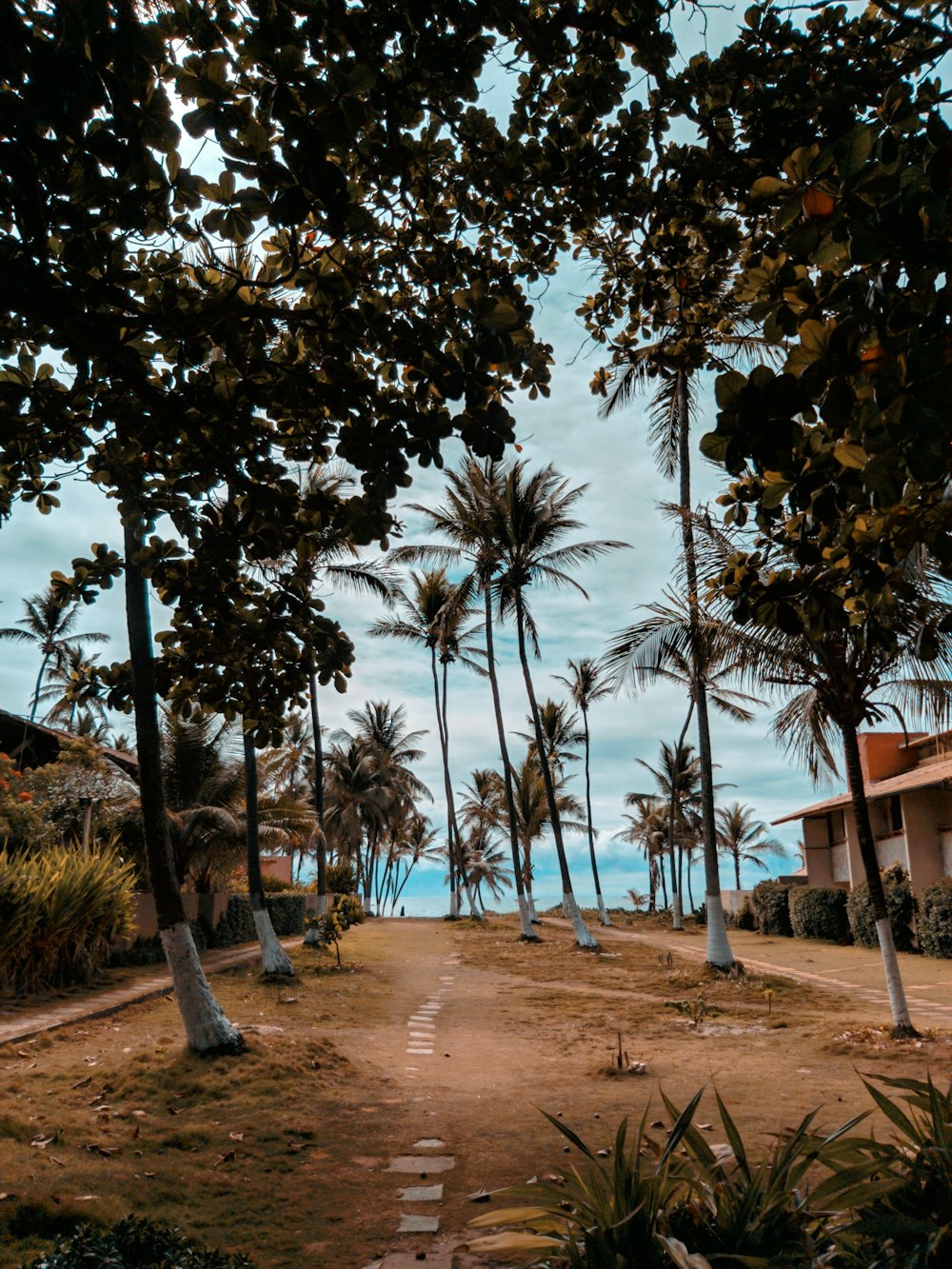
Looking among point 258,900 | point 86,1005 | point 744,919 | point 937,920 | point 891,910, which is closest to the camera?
point 86,1005

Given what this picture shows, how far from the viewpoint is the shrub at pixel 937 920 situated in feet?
53.2

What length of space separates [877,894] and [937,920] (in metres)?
8.81

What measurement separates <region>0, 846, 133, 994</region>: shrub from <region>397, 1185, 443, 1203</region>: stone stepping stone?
6896mm

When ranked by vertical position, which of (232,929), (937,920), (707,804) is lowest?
(232,929)

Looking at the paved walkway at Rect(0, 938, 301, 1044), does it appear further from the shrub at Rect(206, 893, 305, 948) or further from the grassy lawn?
the shrub at Rect(206, 893, 305, 948)

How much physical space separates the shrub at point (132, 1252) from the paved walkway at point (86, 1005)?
17.2 ft

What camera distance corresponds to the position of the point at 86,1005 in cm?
1009

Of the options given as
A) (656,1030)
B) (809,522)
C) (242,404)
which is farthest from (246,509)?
(656,1030)

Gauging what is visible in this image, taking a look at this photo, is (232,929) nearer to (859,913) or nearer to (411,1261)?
(859,913)

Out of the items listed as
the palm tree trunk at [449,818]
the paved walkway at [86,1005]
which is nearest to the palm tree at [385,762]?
the palm tree trunk at [449,818]

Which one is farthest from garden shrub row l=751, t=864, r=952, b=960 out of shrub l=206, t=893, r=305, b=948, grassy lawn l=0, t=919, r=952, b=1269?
shrub l=206, t=893, r=305, b=948

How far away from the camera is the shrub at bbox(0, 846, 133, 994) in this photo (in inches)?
391

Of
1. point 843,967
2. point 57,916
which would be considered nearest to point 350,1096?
point 57,916

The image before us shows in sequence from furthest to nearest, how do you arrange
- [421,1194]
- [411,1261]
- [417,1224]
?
[421,1194] < [417,1224] < [411,1261]
